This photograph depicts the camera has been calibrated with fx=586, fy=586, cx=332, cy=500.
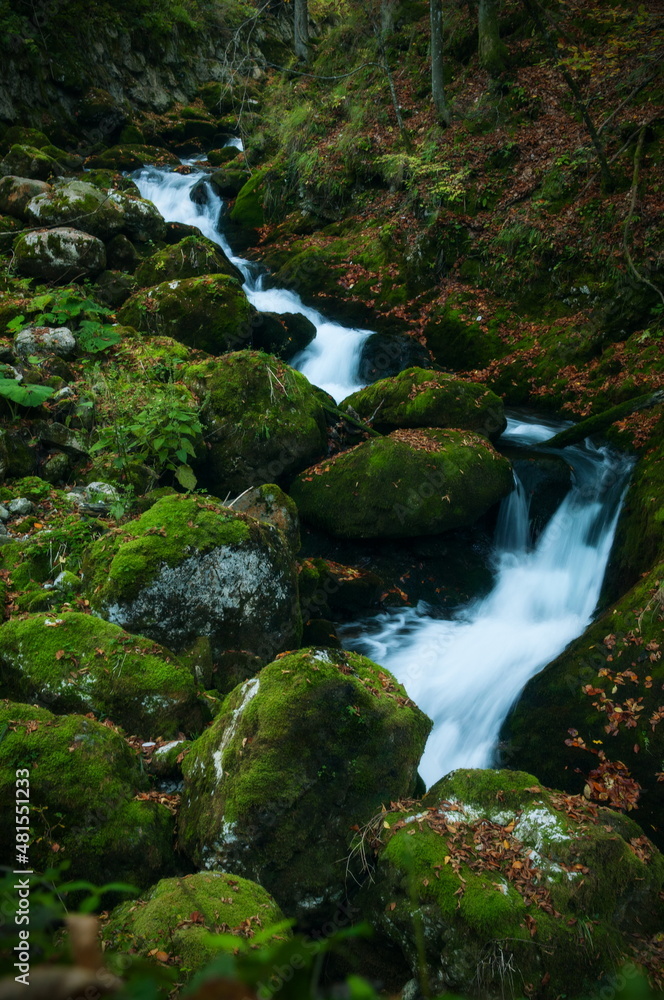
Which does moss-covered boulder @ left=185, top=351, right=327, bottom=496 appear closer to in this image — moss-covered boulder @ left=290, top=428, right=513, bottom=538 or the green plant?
moss-covered boulder @ left=290, top=428, right=513, bottom=538

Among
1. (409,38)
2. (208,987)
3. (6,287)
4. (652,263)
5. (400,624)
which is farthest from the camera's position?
(409,38)

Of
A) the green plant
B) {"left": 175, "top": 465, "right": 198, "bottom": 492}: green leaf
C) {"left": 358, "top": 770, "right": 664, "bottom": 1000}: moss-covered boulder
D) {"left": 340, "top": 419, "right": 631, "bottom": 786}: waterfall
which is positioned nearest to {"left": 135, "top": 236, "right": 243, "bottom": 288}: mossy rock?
the green plant

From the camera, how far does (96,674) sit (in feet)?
13.7

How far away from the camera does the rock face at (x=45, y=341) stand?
848cm

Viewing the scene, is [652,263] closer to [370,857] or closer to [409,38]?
[370,857]

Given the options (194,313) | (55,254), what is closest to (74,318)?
(194,313)

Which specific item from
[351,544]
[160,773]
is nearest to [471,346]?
[351,544]

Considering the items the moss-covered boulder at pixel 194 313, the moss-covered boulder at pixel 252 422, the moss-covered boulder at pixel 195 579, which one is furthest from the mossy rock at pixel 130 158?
the moss-covered boulder at pixel 195 579

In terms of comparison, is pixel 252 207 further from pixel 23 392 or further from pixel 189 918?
pixel 189 918

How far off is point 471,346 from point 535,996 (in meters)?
10.3

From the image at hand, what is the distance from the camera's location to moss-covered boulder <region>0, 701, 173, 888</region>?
9.75ft

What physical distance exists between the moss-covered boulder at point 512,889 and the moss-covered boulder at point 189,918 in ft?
2.57

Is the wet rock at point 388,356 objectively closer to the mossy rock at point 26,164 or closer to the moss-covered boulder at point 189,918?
the mossy rock at point 26,164

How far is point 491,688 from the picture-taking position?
6305 millimetres
